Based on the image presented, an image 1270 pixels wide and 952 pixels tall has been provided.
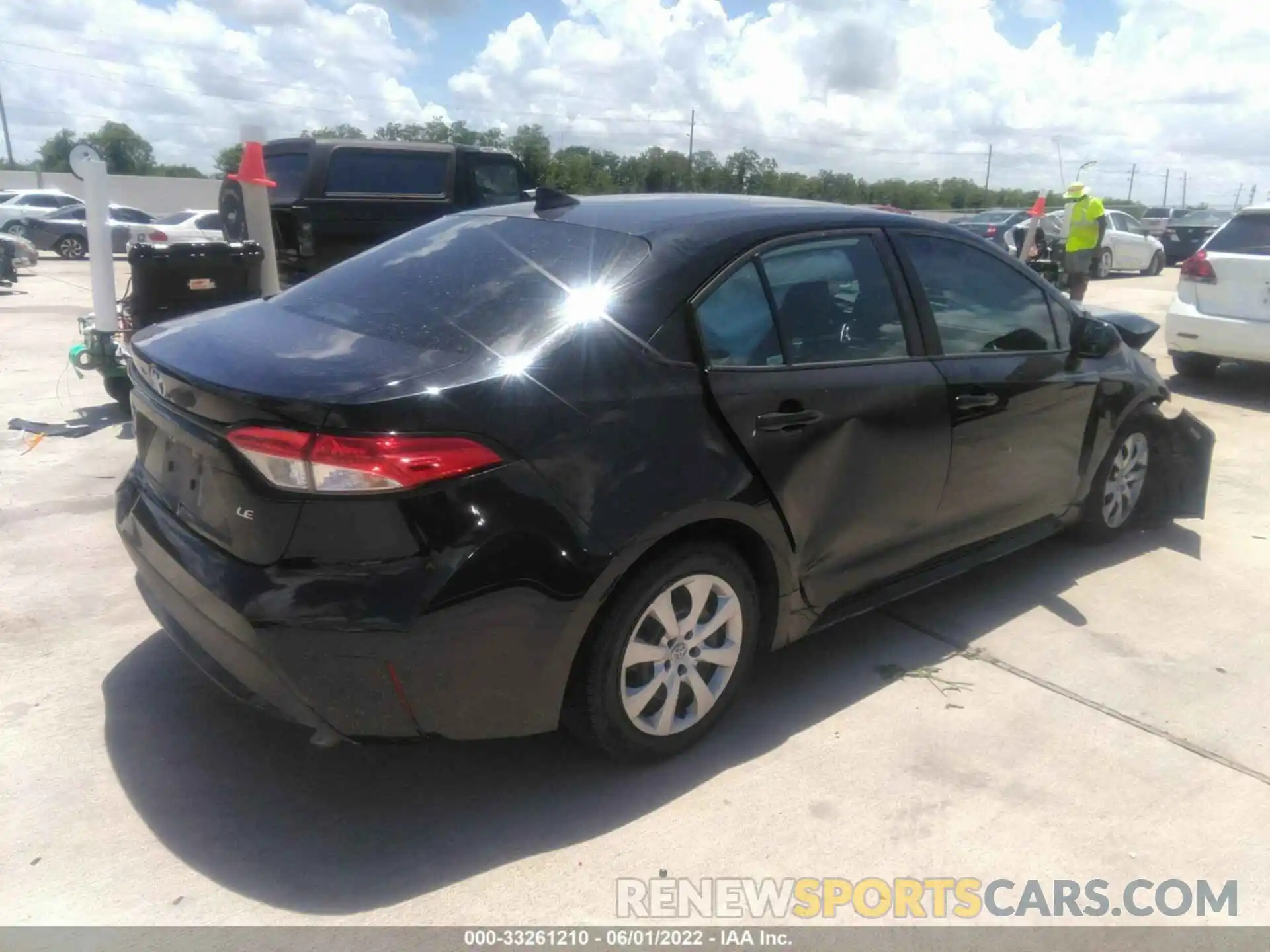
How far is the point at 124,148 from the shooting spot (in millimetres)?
73000

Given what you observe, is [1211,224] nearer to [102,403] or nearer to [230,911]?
[102,403]

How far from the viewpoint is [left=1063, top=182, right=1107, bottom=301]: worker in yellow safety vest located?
37.4 ft

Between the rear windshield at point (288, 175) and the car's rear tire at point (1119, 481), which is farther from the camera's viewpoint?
the rear windshield at point (288, 175)

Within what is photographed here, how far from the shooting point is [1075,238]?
11547mm

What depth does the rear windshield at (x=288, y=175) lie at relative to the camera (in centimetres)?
955

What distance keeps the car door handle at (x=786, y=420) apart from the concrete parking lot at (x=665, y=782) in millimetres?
1002

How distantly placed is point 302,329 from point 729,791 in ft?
6.03

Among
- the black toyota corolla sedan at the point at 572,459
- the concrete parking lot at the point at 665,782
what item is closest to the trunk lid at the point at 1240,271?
the concrete parking lot at the point at 665,782

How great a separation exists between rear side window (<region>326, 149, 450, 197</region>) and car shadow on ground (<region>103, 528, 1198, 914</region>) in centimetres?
699

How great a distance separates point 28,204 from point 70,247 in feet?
12.6

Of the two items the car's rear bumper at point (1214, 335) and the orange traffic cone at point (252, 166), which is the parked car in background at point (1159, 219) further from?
the orange traffic cone at point (252, 166)

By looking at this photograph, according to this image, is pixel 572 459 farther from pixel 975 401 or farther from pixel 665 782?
pixel 975 401

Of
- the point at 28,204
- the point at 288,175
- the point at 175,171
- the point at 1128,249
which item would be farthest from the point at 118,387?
the point at 175,171

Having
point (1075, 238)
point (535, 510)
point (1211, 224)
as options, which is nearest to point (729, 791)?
point (535, 510)
